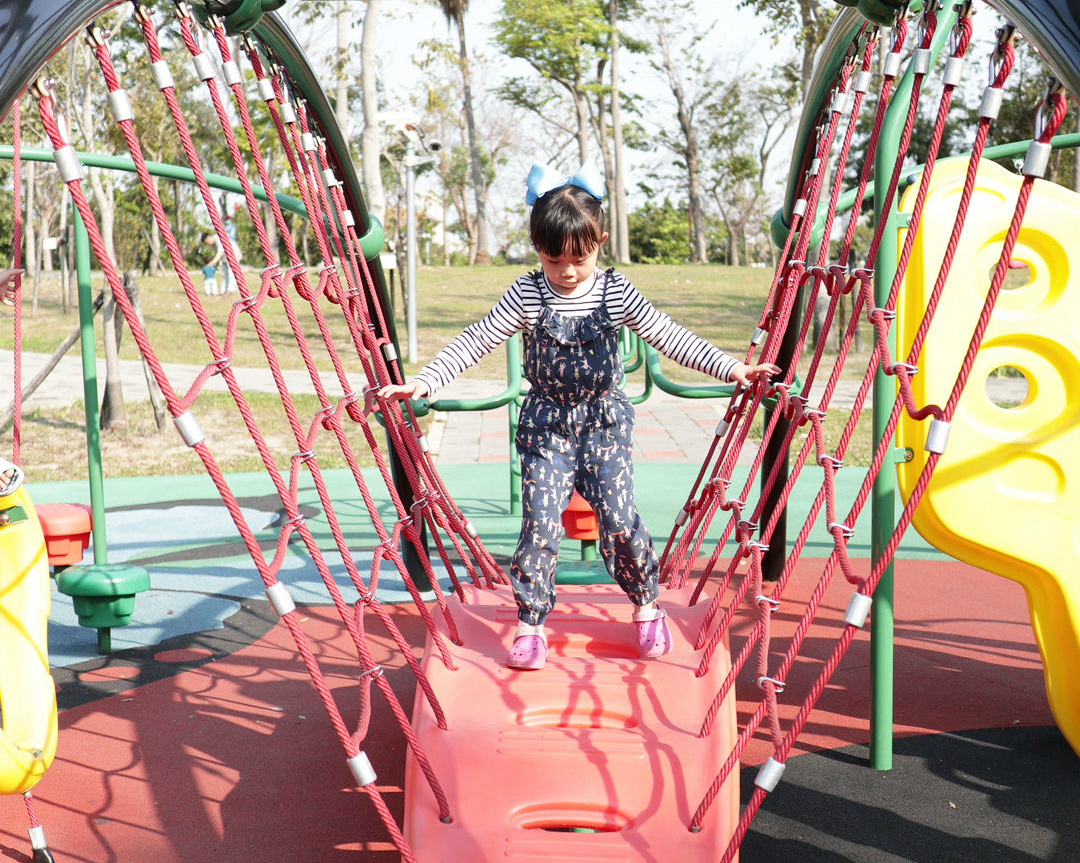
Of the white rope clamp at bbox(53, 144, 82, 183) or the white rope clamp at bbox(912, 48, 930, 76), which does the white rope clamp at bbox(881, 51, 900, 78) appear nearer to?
the white rope clamp at bbox(912, 48, 930, 76)

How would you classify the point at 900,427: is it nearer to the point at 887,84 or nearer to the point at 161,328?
the point at 887,84

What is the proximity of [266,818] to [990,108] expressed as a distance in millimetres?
1940

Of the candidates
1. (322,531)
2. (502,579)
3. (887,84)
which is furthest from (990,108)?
(322,531)

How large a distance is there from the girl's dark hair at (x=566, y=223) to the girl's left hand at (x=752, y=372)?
390 mm

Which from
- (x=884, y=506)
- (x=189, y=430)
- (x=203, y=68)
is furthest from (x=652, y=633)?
(x=203, y=68)

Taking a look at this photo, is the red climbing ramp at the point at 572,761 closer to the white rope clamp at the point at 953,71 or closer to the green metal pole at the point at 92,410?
the white rope clamp at the point at 953,71

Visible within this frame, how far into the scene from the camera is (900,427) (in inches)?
95.1

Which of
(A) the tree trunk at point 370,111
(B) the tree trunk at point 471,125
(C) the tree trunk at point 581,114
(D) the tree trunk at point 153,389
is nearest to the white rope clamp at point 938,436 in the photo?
(D) the tree trunk at point 153,389

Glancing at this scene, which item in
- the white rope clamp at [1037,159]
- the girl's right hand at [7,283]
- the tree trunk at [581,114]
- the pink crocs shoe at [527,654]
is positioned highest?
the tree trunk at [581,114]

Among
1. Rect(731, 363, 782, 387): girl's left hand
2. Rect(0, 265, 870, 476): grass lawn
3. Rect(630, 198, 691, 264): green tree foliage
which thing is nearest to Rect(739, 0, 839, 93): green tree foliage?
Rect(0, 265, 870, 476): grass lawn

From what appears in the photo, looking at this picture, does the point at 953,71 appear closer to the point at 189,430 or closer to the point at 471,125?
the point at 189,430

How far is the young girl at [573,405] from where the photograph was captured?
7.39 feet

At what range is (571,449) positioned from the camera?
7.56 feet

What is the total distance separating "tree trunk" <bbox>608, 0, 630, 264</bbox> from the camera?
26016 millimetres
